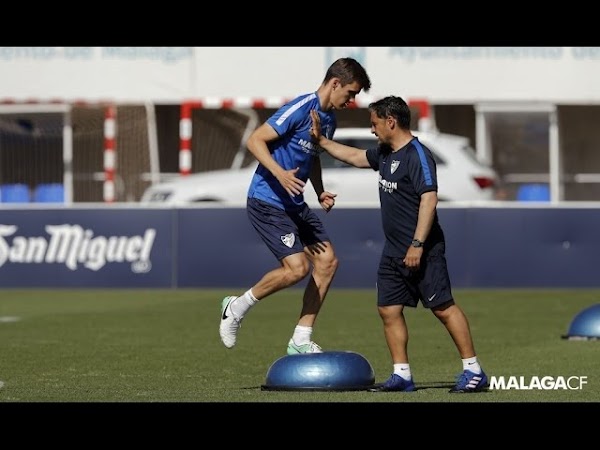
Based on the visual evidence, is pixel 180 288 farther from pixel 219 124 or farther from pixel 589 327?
pixel 589 327

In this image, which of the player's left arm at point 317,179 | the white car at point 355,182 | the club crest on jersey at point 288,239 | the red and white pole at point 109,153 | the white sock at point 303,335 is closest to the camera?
the player's left arm at point 317,179

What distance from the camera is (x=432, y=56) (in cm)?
2738

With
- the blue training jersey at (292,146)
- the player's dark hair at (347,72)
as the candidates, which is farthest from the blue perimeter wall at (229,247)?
the player's dark hair at (347,72)

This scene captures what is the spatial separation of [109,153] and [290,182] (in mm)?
17115

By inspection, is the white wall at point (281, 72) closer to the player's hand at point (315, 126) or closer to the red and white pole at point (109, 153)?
the red and white pole at point (109, 153)

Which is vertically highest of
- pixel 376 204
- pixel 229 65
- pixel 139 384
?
pixel 229 65

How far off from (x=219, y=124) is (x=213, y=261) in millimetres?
5234

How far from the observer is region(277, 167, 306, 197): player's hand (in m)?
10.8

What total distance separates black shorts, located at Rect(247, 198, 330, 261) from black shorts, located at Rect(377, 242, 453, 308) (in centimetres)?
107

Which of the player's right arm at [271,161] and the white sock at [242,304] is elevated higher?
the player's right arm at [271,161]

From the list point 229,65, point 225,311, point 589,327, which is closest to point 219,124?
point 229,65

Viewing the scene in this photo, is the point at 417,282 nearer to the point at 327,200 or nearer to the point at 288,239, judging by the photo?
the point at 327,200

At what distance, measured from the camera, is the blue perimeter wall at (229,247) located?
75.2 feet

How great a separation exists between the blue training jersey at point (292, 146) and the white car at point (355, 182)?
13165mm
